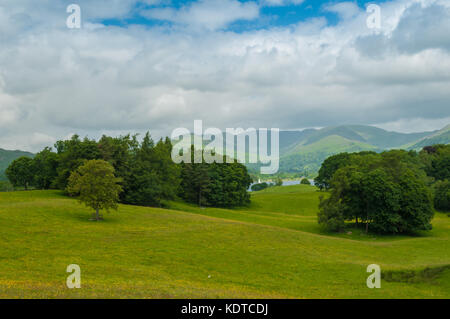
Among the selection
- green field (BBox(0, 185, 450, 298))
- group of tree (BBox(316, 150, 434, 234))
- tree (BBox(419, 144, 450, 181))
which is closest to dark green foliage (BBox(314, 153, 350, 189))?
tree (BBox(419, 144, 450, 181))

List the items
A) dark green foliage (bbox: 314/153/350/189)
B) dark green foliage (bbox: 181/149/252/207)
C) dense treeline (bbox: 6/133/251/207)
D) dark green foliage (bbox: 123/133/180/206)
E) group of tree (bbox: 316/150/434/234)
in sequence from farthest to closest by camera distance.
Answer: dark green foliage (bbox: 314/153/350/189), dark green foliage (bbox: 181/149/252/207), dark green foliage (bbox: 123/133/180/206), dense treeline (bbox: 6/133/251/207), group of tree (bbox: 316/150/434/234)

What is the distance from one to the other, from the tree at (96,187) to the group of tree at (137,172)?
16 cm

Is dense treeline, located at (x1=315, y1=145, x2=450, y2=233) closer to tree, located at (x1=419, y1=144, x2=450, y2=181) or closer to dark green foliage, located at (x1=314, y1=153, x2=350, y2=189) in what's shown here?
tree, located at (x1=419, y1=144, x2=450, y2=181)

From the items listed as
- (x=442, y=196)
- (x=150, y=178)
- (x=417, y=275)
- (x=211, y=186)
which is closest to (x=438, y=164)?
(x=442, y=196)

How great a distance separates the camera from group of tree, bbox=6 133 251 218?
79250mm

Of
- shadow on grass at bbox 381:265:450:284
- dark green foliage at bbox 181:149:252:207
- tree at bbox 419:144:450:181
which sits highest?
tree at bbox 419:144:450:181

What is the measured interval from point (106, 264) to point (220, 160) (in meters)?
86.7

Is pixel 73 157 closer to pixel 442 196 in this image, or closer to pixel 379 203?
pixel 379 203

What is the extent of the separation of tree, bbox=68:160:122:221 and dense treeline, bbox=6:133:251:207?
993 inches

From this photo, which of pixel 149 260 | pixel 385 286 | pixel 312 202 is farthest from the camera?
pixel 312 202
